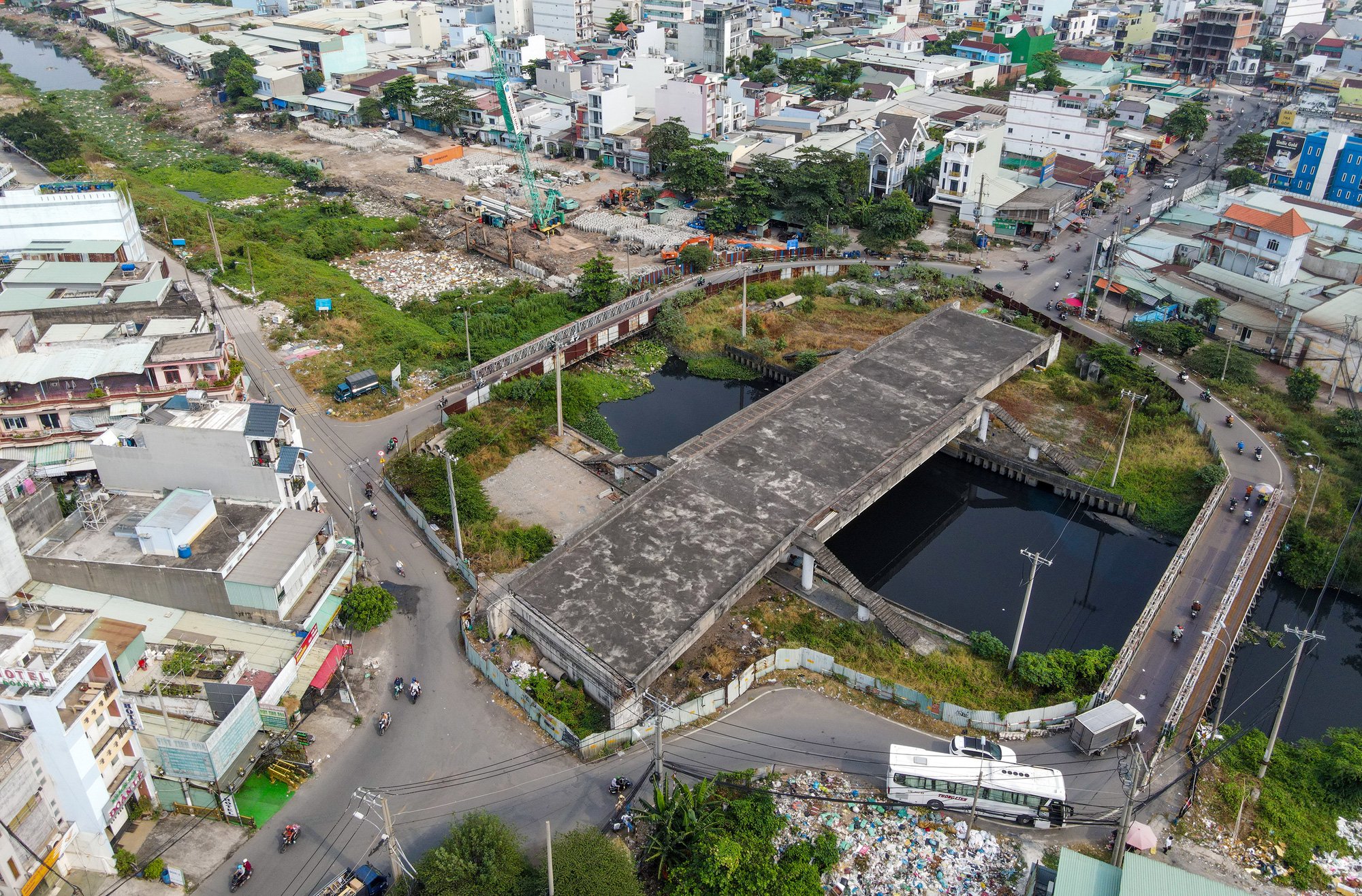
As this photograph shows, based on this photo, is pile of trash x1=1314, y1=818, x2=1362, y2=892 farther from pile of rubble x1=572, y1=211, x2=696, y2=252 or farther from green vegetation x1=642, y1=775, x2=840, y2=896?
pile of rubble x1=572, y1=211, x2=696, y2=252

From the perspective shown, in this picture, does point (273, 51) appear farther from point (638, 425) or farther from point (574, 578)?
point (574, 578)

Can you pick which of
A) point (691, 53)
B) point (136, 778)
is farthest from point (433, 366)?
point (691, 53)

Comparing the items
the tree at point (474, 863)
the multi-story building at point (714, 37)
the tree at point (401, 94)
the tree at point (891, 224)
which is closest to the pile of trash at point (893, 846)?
the tree at point (474, 863)

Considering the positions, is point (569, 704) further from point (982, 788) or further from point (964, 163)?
point (964, 163)

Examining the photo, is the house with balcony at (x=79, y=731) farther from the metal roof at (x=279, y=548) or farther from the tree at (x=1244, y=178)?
the tree at (x=1244, y=178)

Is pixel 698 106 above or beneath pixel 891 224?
above

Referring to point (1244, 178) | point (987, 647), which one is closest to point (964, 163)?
point (1244, 178)
